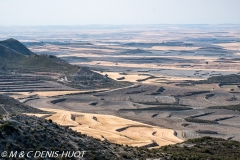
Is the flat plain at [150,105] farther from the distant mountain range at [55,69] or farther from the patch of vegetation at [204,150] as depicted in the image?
the patch of vegetation at [204,150]

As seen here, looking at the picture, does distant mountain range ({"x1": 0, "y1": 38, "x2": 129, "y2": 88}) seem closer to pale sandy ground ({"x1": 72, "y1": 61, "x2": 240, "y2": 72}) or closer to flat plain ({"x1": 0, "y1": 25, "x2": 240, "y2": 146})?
flat plain ({"x1": 0, "y1": 25, "x2": 240, "y2": 146})

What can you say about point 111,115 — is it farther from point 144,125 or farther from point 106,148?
point 106,148

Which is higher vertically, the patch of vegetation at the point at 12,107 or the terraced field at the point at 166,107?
the patch of vegetation at the point at 12,107

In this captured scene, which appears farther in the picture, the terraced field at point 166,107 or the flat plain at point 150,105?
the terraced field at point 166,107

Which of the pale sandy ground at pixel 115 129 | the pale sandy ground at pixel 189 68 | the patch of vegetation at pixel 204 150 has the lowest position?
the pale sandy ground at pixel 189 68

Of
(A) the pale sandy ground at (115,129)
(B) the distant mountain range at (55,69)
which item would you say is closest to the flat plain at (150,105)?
(A) the pale sandy ground at (115,129)
